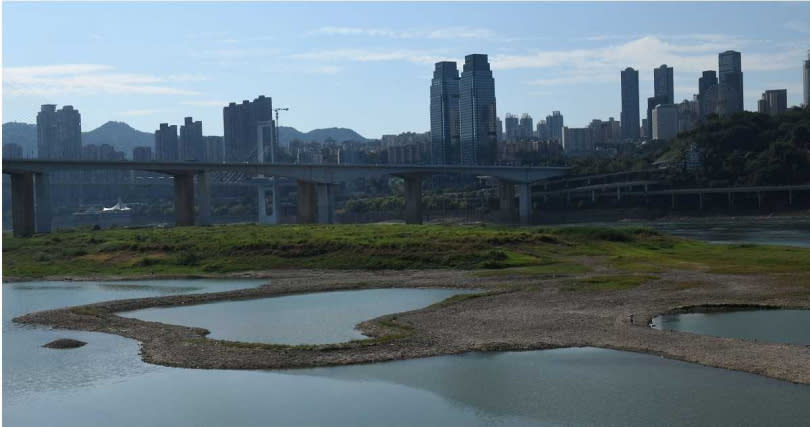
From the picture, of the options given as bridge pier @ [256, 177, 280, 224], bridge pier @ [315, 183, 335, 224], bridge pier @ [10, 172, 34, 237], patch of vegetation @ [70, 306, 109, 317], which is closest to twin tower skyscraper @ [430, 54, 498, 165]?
bridge pier @ [256, 177, 280, 224]

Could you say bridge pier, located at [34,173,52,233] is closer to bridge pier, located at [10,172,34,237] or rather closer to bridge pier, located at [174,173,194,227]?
bridge pier, located at [10,172,34,237]

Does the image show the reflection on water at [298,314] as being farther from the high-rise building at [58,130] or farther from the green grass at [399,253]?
the high-rise building at [58,130]

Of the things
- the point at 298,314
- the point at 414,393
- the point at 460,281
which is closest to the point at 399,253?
the point at 460,281

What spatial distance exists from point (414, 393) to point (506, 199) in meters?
96.5

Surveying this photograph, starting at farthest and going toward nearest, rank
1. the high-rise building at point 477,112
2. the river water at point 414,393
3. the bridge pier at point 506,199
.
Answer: the high-rise building at point 477,112
the bridge pier at point 506,199
the river water at point 414,393

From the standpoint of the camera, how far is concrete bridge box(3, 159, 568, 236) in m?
69.8

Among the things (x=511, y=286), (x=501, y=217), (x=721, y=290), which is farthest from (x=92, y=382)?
(x=501, y=217)

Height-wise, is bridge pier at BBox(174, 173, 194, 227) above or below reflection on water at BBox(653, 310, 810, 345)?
above

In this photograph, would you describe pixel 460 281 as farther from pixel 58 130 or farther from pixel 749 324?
pixel 58 130

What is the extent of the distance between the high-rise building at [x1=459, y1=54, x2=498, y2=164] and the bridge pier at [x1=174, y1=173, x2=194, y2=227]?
362 ft

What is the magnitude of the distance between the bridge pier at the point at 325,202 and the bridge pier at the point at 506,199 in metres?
27.5

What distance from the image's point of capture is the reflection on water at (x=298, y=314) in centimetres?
2448

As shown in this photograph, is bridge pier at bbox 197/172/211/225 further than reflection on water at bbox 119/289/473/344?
Yes

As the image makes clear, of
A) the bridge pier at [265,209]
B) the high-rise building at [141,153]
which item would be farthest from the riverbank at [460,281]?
the high-rise building at [141,153]
